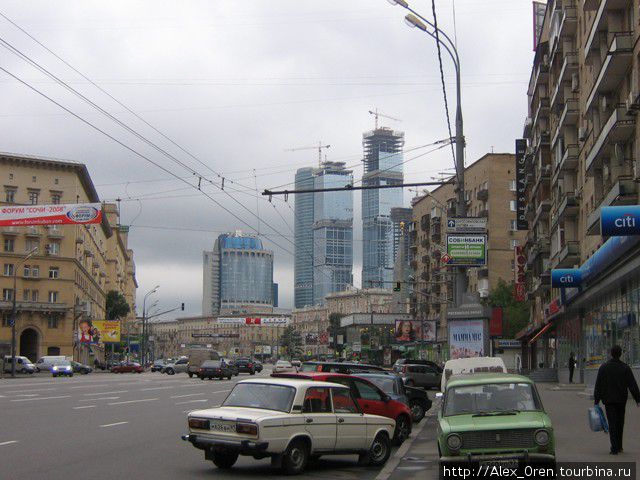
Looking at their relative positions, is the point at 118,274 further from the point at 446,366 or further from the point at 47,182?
the point at 446,366

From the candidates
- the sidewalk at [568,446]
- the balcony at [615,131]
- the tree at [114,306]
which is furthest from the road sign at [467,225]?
the tree at [114,306]

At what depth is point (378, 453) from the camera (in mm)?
15375

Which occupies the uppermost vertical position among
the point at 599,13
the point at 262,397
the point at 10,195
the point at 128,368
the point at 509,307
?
the point at 10,195

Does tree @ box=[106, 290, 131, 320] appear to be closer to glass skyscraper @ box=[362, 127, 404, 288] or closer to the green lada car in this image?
glass skyscraper @ box=[362, 127, 404, 288]

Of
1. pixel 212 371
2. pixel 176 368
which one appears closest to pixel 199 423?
pixel 212 371

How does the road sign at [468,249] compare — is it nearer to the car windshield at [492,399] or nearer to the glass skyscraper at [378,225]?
the car windshield at [492,399]

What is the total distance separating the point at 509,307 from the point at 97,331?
1810 inches

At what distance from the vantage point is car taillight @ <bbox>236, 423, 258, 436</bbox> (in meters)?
13.0

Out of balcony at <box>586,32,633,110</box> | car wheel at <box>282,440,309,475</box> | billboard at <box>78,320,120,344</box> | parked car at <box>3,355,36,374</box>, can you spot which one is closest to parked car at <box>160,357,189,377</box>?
parked car at <box>3,355,36,374</box>

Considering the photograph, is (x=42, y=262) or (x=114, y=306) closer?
(x=42, y=262)

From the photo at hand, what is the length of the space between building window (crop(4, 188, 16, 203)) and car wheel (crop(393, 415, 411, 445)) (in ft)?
268

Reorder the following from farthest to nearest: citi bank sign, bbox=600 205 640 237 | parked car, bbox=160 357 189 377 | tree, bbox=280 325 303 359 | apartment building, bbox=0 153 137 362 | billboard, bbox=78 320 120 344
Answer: tree, bbox=280 325 303 359 → billboard, bbox=78 320 120 344 → apartment building, bbox=0 153 137 362 → parked car, bbox=160 357 189 377 → citi bank sign, bbox=600 205 640 237

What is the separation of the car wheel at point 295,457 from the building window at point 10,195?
86.0 metres

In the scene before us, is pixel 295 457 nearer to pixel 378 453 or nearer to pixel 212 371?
pixel 378 453
